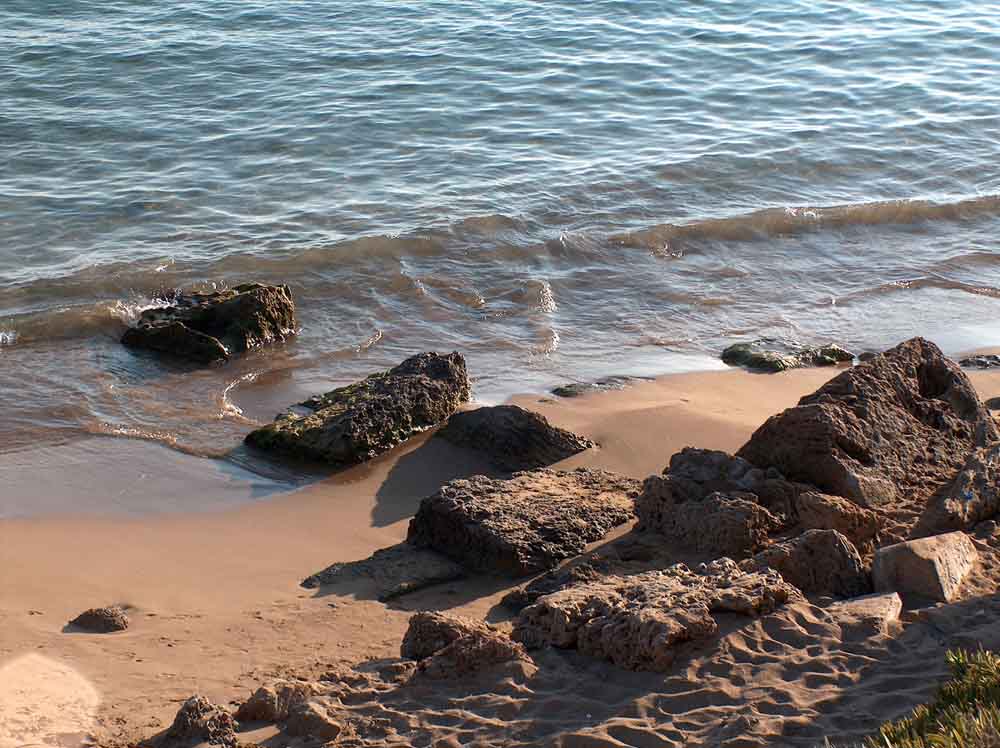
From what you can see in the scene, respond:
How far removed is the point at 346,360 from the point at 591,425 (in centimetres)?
263

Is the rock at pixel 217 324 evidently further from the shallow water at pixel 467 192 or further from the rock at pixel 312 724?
the rock at pixel 312 724

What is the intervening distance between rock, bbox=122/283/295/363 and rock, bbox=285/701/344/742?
529 cm

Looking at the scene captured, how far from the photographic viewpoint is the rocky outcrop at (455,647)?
4730 mm

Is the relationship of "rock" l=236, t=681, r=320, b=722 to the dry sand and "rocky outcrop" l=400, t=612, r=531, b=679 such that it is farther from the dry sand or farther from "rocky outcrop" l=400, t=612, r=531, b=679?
"rocky outcrop" l=400, t=612, r=531, b=679

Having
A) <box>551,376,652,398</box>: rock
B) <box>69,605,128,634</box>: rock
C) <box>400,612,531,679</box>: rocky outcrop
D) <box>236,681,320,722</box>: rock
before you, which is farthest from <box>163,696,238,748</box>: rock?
<box>551,376,652,398</box>: rock

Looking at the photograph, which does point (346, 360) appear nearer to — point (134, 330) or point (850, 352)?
point (134, 330)

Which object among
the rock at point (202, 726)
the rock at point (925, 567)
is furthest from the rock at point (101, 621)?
the rock at point (925, 567)

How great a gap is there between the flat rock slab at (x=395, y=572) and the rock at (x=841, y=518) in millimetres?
1773

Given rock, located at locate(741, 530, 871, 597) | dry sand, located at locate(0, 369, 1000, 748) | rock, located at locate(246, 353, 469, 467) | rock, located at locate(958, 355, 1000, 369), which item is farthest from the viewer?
rock, located at locate(958, 355, 1000, 369)

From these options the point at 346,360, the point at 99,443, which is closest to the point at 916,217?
the point at 346,360

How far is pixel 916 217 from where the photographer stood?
1398 cm

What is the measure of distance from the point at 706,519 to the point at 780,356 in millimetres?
3929

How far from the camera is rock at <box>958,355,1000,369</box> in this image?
30.4ft

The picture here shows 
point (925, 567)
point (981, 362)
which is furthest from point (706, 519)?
point (981, 362)
